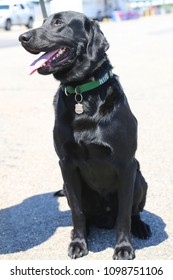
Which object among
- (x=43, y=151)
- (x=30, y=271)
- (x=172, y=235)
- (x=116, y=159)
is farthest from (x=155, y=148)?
(x=30, y=271)

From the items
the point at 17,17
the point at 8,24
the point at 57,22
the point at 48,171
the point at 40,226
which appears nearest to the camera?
the point at 57,22

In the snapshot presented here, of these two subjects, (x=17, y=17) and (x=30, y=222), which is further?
(x=17, y=17)

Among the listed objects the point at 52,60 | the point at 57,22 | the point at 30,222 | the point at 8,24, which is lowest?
the point at 8,24

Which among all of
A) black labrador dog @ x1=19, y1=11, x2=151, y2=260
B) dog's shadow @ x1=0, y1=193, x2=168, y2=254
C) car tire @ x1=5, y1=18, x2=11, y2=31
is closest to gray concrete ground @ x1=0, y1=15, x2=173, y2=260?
dog's shadow @ x1=0, y1=193, x2=168, y2=254

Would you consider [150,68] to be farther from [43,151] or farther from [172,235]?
[172,235]

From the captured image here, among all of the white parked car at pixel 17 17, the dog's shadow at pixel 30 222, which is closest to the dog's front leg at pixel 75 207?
the dog's shadow at pixel 30 222

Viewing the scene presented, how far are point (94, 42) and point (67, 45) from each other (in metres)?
0.19

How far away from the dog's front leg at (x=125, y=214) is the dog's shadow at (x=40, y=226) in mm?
183

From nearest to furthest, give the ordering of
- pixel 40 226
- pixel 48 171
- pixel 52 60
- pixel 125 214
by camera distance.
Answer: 1. pixel 52 60
2. pixel 125 214
3. pixel 40 226
4. pixel 48 171

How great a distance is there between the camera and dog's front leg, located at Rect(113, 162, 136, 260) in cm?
336

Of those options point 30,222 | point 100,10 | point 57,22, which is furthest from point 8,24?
point 57,22

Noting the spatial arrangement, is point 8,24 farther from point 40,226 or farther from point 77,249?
point 77,249

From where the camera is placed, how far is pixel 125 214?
135 inches

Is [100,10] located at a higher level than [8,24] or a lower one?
lower
